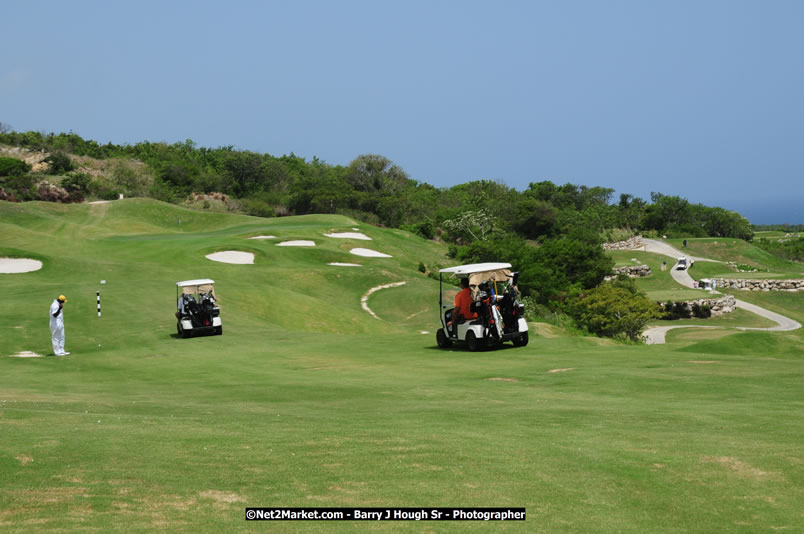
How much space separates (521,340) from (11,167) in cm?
9672

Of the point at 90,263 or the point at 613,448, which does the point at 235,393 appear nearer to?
the point at 613,448

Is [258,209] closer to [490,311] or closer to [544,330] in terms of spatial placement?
[544,330]

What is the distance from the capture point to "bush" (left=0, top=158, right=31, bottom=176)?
103 metres

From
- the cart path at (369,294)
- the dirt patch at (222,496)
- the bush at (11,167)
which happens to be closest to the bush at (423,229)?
the bush at (11,167)

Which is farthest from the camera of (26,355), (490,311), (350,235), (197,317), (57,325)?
(350,235)

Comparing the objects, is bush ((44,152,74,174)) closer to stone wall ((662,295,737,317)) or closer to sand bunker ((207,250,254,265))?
sand bunker ((207,250,254,265))

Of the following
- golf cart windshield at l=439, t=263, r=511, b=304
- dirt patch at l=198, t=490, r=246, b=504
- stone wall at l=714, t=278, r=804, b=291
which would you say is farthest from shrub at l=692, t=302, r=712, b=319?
dirt patch at l=198, t=490, r=246, b=504

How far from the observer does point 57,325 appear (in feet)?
79.2

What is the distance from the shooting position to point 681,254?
113875 mm

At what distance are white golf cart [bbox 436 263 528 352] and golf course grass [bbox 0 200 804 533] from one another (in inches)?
24.5

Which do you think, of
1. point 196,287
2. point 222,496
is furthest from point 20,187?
point 222,496

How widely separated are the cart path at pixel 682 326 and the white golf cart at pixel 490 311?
29184 mm

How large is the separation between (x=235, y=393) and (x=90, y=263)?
113 ft

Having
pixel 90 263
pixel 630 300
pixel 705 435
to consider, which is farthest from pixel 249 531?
pixel 630 300
